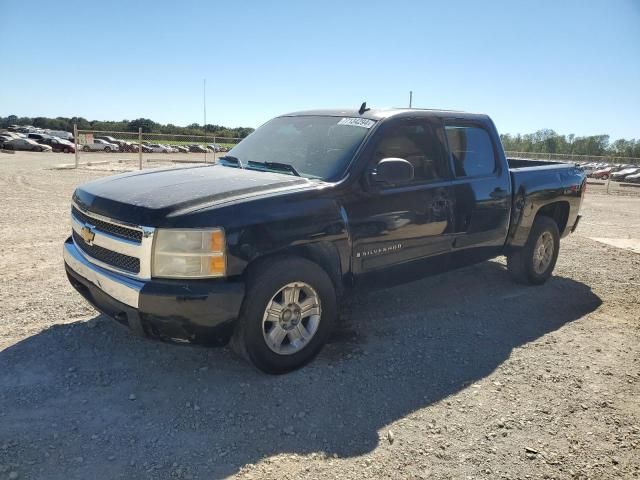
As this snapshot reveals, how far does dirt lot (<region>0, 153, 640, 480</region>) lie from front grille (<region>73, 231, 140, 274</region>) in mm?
770

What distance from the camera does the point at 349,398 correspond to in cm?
326

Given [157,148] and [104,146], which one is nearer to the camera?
[104,146]

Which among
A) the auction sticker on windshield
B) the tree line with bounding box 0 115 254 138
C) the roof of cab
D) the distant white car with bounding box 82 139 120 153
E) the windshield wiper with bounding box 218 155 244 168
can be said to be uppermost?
the tree line with bounding box 0 115 254 138

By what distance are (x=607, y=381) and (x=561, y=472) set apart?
1.35 m

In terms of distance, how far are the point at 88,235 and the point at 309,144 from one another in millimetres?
1870

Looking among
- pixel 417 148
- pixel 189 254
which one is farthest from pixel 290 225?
pixel 417 148

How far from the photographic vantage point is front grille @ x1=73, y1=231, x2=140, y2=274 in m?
3.11

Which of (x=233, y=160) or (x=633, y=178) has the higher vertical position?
(x=633, y=178)

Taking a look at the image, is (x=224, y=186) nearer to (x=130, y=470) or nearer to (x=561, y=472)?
(x=130, y=470)

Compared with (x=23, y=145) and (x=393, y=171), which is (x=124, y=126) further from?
(x=393, y=171)

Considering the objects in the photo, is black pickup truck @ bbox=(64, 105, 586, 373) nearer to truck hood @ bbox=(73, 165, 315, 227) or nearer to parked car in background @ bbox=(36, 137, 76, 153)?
truck hood @ bbox=(73, 165, 315, 227)

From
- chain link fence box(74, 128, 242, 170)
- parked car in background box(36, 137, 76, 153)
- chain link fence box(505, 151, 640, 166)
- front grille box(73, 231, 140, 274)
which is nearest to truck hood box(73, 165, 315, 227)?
front grille box(73, 231, 140, 274)

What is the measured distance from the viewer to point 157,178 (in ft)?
12.5

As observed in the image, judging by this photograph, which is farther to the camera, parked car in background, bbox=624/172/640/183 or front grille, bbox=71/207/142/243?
parked car in background, bbox=624/172/640/183
